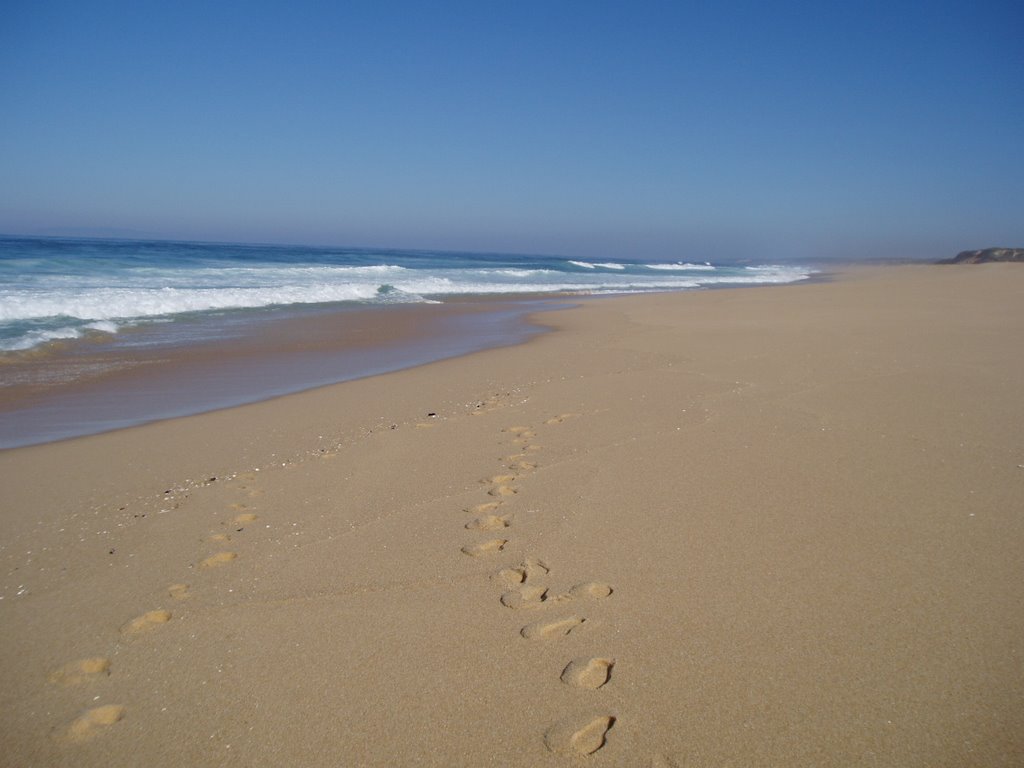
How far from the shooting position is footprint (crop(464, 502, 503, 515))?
327 cm

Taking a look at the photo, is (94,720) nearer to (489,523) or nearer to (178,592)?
(178,592)

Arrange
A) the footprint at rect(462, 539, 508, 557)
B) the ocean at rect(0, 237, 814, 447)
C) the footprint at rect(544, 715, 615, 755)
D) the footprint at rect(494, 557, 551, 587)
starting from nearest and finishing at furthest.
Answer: the footprint at rect(544, 715, 615, 755) < the footprint at rect(494, 557, 551, 587) < the footprint at rect(462, 539, 508, 557) < the ocean at rect(0, 237, 814, 447)

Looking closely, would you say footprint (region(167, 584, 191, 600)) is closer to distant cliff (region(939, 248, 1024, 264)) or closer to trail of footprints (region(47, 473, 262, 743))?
trail of footprints (region(47, 473, 262, 743))

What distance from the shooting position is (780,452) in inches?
151

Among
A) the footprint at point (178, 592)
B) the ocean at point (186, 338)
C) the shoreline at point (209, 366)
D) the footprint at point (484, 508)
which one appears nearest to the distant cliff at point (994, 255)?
the ocean at point (186, 338)

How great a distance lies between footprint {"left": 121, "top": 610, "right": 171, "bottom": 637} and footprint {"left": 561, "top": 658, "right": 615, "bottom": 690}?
5.18 ft

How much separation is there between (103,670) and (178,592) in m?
0.47

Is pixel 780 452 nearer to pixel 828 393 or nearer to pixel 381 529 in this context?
pixel 828 393

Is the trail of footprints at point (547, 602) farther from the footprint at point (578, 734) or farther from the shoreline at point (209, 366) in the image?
the shoreline at point (209, 366)

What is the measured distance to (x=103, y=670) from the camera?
218cm

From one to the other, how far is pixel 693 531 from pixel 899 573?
81 cm

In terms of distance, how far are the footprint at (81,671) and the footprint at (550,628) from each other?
1449 millimetres

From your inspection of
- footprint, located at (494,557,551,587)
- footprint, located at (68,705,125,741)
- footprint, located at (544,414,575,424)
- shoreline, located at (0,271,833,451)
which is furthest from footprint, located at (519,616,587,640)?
shoreline, located at (0,271,833,451)

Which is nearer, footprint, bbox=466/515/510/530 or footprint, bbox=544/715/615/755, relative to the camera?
footprint, bbox=544/715/615/755
